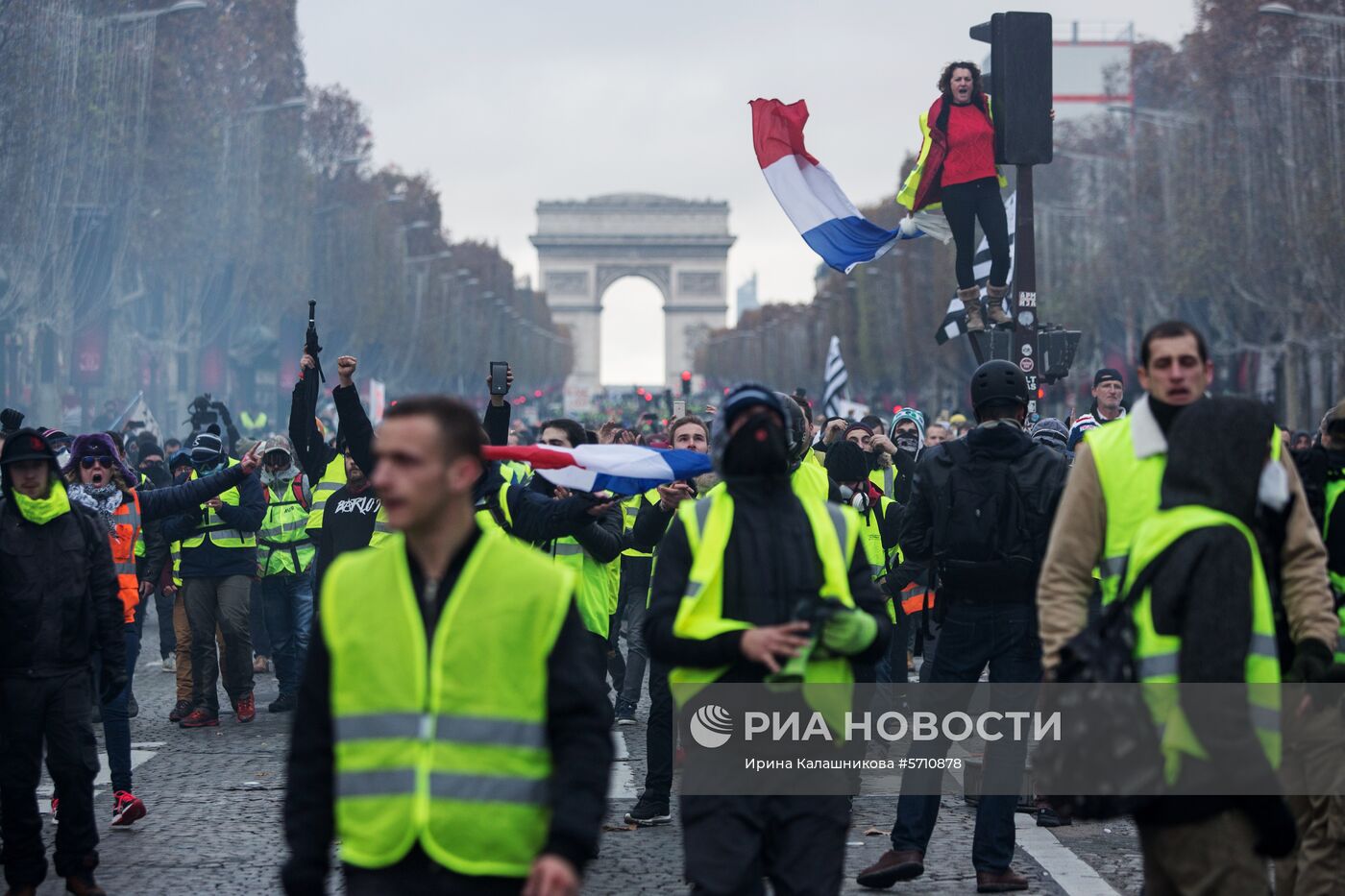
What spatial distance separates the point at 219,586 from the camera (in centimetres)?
1161

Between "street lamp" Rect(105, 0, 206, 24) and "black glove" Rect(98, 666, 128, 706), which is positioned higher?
"street lamp" Rect(105, 0, 206, 24)

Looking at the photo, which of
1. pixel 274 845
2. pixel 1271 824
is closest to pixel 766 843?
pixel 1271 824

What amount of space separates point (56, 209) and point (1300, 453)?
2941 cm

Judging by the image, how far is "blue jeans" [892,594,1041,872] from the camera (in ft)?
22.5


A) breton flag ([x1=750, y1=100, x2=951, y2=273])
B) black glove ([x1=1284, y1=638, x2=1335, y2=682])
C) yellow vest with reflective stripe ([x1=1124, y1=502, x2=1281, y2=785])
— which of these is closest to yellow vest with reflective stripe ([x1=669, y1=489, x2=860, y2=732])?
yellow vest with reflective stripe ([x1=1124, y1=502, x2=1281, y2=785])

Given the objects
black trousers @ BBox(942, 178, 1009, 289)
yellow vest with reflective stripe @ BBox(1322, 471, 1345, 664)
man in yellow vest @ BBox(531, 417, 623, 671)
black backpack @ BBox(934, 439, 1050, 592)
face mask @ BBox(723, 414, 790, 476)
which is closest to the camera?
face mask @ BBox(723, 414, 790, 476)

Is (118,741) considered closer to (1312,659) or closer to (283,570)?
(283,570)

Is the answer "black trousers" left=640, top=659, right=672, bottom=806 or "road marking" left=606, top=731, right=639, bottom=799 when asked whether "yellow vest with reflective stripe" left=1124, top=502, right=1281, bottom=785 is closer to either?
"black trousers" left=640, top=659, right=672, bottom=806

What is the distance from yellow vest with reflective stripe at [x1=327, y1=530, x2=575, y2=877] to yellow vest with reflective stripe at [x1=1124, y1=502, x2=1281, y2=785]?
1.36 meters

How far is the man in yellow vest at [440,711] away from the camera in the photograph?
377 centimetres

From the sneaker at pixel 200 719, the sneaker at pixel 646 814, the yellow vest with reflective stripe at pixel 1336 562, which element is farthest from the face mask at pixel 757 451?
the sneaker at pixel 200 719

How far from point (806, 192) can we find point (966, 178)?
0.99 metres

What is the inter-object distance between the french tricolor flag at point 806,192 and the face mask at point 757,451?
309 inches

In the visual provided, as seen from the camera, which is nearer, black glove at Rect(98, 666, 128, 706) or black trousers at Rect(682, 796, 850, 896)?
black trousers at Rect(682, 796, 850, 896)
